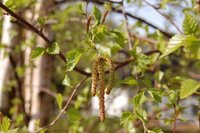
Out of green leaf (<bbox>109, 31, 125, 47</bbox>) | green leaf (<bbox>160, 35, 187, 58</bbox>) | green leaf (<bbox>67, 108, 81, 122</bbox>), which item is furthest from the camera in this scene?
green leaf (<bbox>67, 108, 81, 122</bbox>)

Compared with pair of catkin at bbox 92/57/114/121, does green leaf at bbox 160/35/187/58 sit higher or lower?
higher

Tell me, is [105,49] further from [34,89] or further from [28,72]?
[28,72]

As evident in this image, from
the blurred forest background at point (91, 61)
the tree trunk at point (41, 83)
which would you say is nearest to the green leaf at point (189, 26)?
the blurred forest background at point (91, 61)

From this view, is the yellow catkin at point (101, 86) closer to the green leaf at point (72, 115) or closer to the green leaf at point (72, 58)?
the green leaf at point (72, 58)

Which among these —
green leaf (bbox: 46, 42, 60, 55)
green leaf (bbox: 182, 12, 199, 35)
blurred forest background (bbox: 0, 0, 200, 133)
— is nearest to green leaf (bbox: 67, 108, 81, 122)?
blurred forest background (bbox: 0, 0, 200, 133)

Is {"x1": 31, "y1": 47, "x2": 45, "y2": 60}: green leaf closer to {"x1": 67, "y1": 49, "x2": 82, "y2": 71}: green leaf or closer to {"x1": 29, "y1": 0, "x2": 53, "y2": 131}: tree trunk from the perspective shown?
{"x1": 67, "y1": 49, "x2": 82, "y2": 71}: green leaf

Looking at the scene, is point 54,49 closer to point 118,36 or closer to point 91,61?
point 118,36

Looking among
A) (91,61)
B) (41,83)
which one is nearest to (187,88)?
(91,61)

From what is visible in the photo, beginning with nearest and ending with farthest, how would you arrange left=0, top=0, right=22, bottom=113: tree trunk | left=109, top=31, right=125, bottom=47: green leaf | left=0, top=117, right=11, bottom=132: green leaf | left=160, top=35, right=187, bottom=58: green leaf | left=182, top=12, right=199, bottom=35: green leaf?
left=160, top=35, right=187, bottom=58: green leaf → left=182, top=12, right=199, bottom=35: green leaf → left=0, top=117, right=11, bottom=132: green leaf → left=109, top=31, right=125, bottom=47: green leaf → left=0, top=0, right=22, bottom=113: tree trunk

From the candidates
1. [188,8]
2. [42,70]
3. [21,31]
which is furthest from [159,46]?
[21,31]
